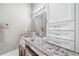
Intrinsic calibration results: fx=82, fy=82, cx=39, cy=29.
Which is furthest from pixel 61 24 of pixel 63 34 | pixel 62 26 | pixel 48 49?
pixel 48 49

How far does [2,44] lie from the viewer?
124cm

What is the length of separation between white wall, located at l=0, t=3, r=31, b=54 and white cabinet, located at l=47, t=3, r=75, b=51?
35 cm

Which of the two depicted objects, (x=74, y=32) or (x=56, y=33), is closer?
(x=74, y=32)

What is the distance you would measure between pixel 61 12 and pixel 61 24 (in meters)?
0.16

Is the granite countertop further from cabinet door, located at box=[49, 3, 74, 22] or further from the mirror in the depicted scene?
cabinet door, located at box=[49, 3, 74, 22]

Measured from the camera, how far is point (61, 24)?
111 centimetres

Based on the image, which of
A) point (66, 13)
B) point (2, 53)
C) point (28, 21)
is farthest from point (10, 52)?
point (66, 13)

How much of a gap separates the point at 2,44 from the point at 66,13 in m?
1.03

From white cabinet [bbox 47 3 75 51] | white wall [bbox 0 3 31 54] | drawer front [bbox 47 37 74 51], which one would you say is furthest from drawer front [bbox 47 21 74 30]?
white wall [bbox 0 3 31 54]

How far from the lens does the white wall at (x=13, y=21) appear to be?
1217 mm

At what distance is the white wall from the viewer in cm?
122

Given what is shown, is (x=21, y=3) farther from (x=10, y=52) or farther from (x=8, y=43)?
(x=10, y=52)

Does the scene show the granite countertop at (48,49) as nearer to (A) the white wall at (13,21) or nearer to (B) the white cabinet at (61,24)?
(B) the white cabinet at (61,24)

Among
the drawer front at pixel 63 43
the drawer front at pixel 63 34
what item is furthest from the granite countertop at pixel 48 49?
the drawer front at pixel 63 34
